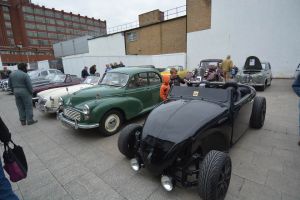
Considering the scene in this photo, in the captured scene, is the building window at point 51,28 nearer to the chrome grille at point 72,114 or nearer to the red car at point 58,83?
the red car at point 58,83

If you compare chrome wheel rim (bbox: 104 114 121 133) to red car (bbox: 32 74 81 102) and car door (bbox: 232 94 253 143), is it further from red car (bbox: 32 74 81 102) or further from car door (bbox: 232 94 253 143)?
red car (bbox: 32 74 81 102)

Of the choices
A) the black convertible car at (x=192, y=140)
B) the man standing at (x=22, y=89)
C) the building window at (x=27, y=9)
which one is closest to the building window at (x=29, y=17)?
the building window at (x=27, y=9)

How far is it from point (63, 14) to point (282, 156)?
85312mm

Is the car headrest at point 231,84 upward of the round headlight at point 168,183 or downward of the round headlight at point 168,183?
upward

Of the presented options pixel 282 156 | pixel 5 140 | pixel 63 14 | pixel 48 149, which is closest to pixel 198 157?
pixel 282 156

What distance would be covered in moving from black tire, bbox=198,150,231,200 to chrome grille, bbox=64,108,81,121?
10.3 feet

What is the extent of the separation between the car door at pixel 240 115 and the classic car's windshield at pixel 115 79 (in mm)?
3044

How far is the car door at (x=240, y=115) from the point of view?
3.10m

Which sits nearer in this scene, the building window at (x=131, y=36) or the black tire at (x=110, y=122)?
the black tire at (x=110, y=122)

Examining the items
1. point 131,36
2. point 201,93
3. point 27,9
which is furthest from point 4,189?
point 27,9

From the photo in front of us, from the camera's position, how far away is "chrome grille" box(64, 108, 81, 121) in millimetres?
4089

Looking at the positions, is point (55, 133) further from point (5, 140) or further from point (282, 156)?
point (282, 156)

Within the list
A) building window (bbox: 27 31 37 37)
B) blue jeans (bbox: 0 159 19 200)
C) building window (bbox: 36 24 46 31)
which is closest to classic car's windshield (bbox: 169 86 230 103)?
blue jeans (bbox: 0 159 19 200)

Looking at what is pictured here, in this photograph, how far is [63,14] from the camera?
70000mm
